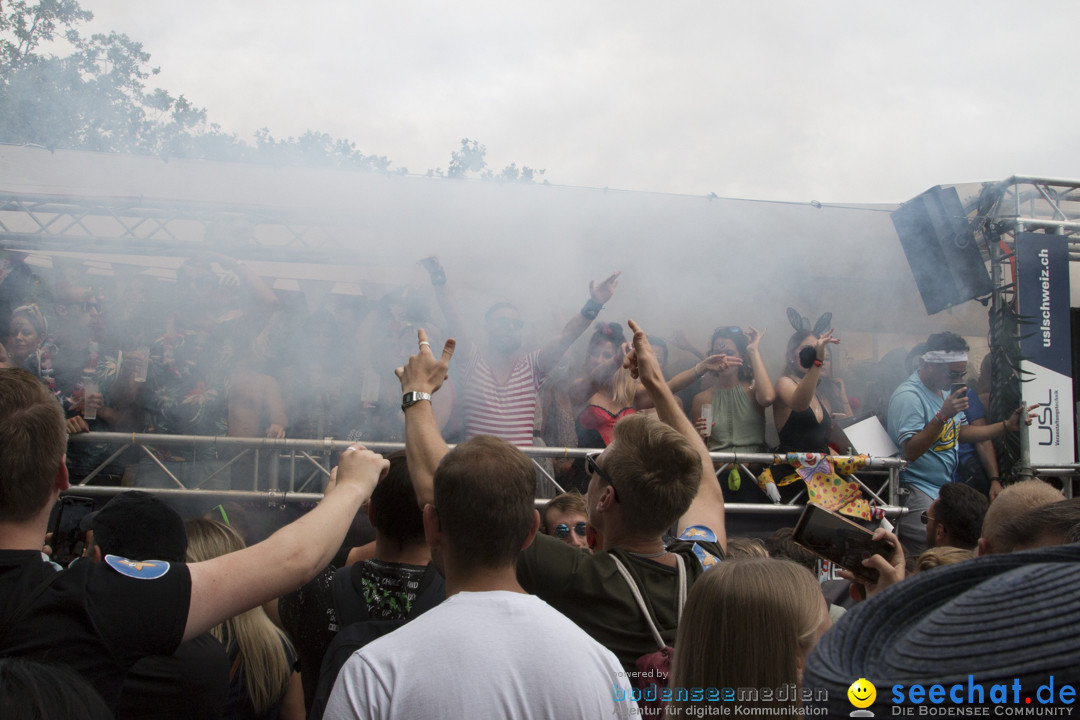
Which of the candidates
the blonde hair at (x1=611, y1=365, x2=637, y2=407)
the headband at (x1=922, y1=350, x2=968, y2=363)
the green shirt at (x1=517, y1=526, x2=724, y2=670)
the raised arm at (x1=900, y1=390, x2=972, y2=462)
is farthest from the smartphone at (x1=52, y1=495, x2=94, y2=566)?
the headband at (x1=922, y1=350, x2=968, y2=363)

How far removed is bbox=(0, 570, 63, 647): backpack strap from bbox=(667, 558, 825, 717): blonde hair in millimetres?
1054

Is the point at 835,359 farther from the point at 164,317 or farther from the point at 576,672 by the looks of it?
the point at 576,672

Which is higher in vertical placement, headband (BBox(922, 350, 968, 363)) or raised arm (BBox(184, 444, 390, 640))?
headband (BBox(922, 350, 968, 363))

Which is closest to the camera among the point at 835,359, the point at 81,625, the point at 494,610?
the point at 81,625

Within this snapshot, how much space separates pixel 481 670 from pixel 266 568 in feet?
1.37

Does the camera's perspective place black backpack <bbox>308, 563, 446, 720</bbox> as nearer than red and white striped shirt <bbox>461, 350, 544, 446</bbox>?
Yes

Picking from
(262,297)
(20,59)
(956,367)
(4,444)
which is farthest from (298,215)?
(956,367)

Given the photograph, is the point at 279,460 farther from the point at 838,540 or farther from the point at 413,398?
the point at 838,540

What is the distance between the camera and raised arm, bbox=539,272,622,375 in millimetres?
4594

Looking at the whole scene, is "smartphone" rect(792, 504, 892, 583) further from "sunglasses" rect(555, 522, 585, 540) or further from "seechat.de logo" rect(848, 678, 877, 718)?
"seechat.de logo" rect(848, 678, 877, 718)

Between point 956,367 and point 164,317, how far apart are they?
5.35 m

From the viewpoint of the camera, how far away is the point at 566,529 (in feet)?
9.75

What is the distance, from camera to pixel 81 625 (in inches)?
47.9

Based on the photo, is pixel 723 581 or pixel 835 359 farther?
pixel 835 359
